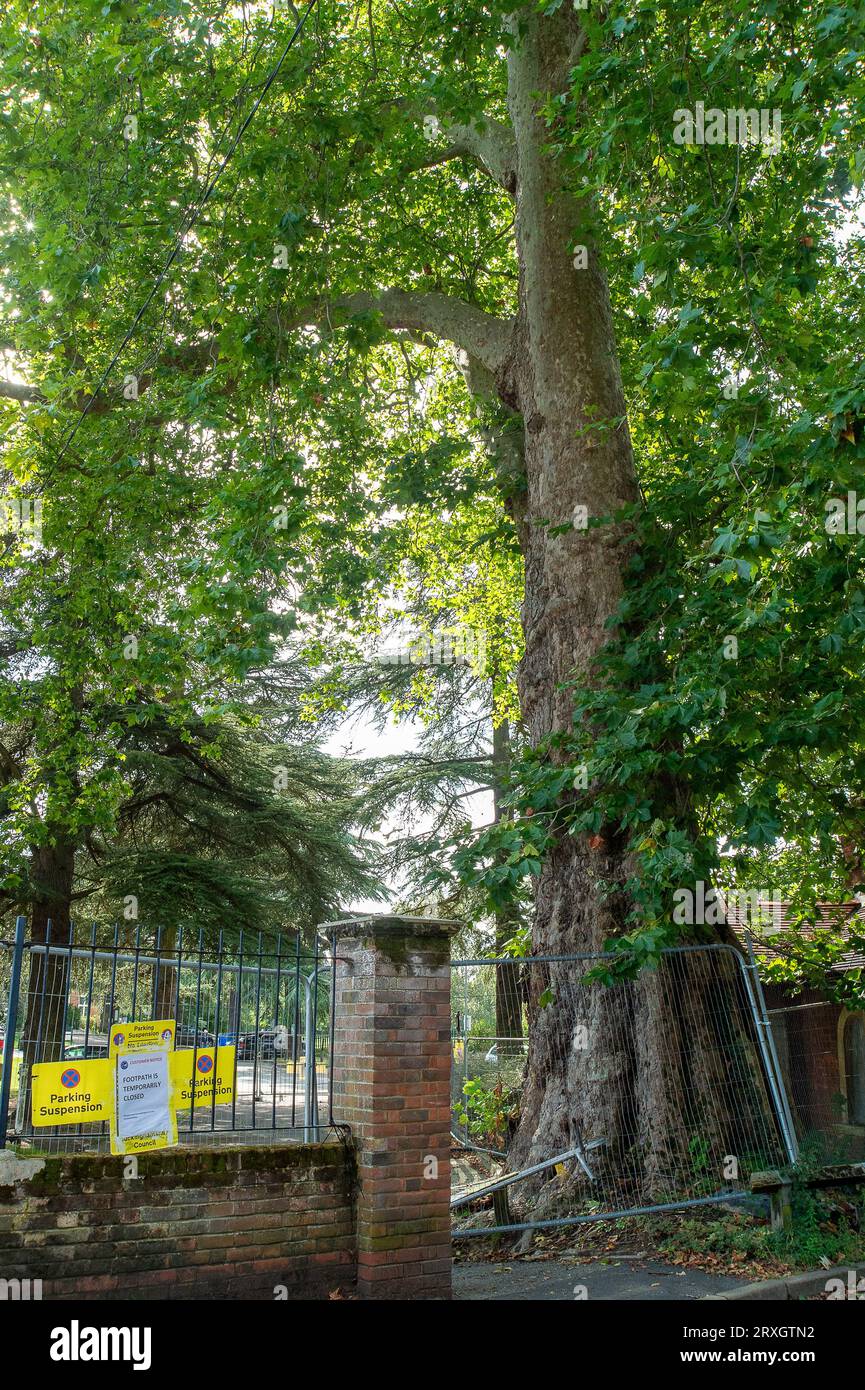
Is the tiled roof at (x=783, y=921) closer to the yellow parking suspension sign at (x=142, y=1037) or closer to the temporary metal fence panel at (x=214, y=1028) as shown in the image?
the temporary metal fence panel at (x=214, y=1028)

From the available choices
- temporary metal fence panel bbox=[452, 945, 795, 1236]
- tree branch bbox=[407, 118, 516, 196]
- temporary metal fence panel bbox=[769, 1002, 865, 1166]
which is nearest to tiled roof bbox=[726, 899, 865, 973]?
temporary metal fence panel bbox=[452, 945, 795, 1236]

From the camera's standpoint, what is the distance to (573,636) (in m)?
9.96

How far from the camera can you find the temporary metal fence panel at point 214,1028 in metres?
6.06

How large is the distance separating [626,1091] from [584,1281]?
82.2 inches

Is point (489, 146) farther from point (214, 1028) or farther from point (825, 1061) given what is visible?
point (825, 1061)

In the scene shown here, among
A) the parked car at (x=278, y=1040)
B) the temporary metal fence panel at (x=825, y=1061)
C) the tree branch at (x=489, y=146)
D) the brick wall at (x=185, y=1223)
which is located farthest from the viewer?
the temporary metal fence panel at (x=825, y=1061)

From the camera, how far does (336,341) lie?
12.0 meters

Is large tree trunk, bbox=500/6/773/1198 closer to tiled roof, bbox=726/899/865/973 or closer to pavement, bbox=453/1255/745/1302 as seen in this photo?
pavement, bbox=453/1255/745/1302

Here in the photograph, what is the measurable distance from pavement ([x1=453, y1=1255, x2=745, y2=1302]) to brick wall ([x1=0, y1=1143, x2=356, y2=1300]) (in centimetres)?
111

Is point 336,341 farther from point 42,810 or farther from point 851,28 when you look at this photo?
point 42,810

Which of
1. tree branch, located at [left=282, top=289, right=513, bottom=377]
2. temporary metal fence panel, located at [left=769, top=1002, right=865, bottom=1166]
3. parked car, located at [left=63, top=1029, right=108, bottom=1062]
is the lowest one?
temporary metal fence panel, located at [left=769, top=1002, right=865, bottom=1166]

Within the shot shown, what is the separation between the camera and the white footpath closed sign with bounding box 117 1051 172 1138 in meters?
5.98

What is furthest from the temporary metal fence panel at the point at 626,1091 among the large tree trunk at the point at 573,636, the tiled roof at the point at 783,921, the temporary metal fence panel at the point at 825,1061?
the temporary metal fence panel at the point at 825,1061

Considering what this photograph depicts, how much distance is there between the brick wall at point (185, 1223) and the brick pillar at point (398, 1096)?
22cm
